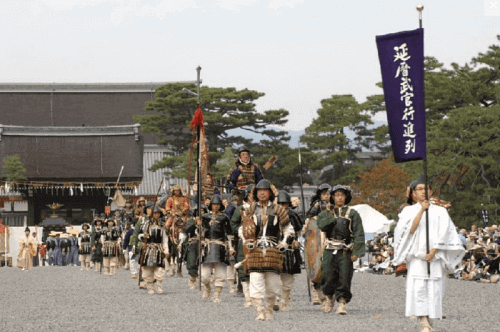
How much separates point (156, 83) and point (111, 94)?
3.29 m

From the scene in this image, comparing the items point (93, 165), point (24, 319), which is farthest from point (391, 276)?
point (93, 165)

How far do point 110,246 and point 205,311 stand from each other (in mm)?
15334

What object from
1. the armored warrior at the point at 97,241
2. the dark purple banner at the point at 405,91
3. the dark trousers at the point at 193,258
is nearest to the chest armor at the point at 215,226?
the dark trousers at the point at 193,258

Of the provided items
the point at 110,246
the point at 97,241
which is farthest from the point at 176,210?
the point at 97,241

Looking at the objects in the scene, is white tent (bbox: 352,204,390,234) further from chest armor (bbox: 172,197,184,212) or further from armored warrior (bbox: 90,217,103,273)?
chest armor (bbox: 172,197,184,212)

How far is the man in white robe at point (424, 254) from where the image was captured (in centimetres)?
999

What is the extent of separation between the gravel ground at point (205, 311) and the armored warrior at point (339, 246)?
1.05ft

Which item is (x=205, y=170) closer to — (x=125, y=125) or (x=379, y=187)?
(x=379, y=187)

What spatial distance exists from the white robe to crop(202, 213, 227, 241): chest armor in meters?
6.57

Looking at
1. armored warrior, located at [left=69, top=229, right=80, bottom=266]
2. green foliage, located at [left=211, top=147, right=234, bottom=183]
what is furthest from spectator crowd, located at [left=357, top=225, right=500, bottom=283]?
armored warrior, located at [left=69, top=229, right=80, bottom=266]

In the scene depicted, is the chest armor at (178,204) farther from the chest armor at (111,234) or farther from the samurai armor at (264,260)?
the samurai armor at (264,260)

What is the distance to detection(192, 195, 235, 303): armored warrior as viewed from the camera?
53.6ft

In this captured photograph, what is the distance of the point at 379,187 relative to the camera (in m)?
45.8

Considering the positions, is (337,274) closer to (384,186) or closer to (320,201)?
(320,201)
